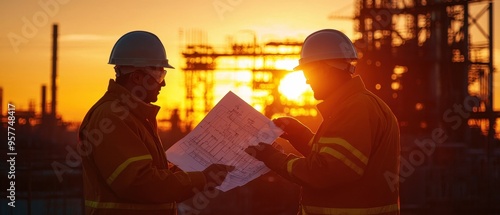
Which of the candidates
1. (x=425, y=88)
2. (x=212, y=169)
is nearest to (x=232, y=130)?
(x=212, y=169)

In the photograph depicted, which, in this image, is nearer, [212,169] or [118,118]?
[118,118]

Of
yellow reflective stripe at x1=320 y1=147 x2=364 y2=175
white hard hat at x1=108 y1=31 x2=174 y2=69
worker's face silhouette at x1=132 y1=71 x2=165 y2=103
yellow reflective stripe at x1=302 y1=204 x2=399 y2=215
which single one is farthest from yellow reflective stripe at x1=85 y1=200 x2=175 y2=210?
yellow reflective stripe at x1=320 y1=147 x2=364 y2=175

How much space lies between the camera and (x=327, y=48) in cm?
480

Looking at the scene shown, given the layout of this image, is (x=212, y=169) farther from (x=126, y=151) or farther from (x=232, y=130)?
(x=126, y=151)

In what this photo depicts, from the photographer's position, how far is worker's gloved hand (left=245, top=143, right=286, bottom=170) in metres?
4.74

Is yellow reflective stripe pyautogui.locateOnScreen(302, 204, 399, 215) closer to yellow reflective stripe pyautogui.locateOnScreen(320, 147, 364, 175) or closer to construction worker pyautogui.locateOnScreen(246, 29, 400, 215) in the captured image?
construction worker pyautogui.locateOnScreen(246, 29, 400, 215)

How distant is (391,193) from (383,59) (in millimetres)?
26749

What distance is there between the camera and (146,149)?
4340 millimetres

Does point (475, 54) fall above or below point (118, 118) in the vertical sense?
above

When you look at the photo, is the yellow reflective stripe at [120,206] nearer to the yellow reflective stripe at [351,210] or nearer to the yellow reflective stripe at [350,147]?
the yellow reflective stripe at [351,210]

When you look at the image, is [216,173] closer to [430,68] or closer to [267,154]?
[267,154]

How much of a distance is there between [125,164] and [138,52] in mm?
822

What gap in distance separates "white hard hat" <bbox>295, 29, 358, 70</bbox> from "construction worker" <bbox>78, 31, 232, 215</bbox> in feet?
3.14

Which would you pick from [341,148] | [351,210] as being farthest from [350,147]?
[351,210]
